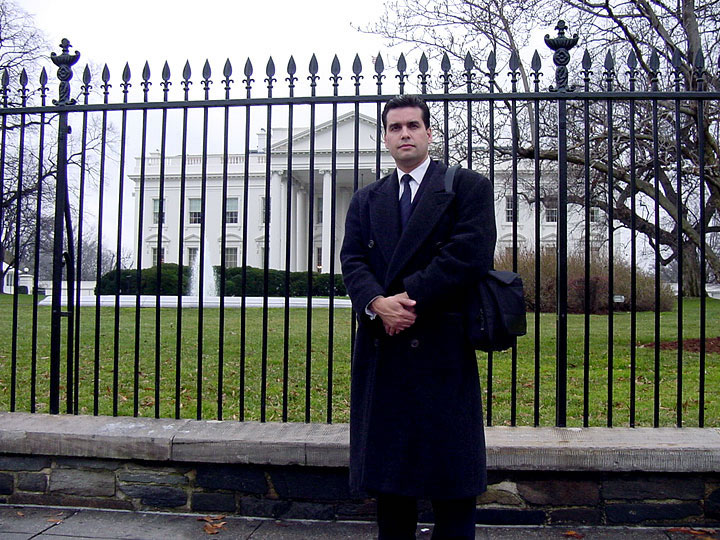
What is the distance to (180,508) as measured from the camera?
12.3ft

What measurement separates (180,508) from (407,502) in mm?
1701

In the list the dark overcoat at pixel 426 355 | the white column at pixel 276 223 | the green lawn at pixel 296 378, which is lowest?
the green lawn at pixel 296 378

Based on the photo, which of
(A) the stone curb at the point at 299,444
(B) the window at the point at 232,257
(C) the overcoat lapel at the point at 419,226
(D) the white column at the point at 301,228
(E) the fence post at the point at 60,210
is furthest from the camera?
(B) the window at the point at 232,257

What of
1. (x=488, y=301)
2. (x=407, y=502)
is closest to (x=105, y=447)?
(x=407, y=502)

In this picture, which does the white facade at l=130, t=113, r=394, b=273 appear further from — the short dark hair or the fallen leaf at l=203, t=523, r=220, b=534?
the short dark hair

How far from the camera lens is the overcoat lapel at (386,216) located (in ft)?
8.70

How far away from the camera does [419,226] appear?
2.58 meters

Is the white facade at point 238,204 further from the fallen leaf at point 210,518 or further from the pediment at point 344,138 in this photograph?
the fallen leaf at point 210,518

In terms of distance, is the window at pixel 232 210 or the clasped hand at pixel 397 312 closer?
the clasped hand at pixel 397 312

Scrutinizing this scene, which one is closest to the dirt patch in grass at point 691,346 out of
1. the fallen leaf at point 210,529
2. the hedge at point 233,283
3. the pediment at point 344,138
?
the fallen leaf at point 210,529

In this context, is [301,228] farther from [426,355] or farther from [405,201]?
[426,355]

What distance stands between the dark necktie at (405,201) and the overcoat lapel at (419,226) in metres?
0.07

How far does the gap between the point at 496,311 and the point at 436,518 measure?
2.80 ft

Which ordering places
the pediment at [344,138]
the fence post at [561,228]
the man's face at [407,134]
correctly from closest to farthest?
the man's face at [407,134] < the fence post at [561,228] < the pediment at [344,138]
